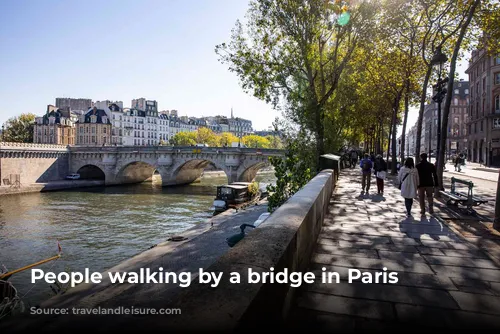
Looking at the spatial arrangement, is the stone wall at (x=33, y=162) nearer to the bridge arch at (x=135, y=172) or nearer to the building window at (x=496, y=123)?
the bridge arch at (x=135, y=172)

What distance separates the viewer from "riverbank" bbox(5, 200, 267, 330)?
31.9 ft

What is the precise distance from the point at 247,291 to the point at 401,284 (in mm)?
2827

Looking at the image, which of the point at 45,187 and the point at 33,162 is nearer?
the point at 45,187

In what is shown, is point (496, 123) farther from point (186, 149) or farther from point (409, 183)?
point (409, 183)

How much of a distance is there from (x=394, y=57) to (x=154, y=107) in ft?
304

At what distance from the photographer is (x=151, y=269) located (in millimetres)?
12625

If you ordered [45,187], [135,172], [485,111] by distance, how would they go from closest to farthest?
[485,111] → [45,187] → [135,172]

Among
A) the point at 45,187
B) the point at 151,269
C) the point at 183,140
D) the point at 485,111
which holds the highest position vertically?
the point at 485,111

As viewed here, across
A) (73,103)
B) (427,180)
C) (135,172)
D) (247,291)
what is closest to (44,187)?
(135,172)

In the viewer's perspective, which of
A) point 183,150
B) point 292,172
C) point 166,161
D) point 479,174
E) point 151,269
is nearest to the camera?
point 151,269

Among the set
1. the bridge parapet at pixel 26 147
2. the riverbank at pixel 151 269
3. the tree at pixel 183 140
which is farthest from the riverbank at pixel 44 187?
the tree at pixel 183 140

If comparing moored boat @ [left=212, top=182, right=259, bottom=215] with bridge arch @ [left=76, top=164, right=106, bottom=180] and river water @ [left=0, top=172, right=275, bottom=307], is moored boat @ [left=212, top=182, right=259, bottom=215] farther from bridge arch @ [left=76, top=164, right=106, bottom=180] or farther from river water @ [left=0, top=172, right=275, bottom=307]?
bridge arch @ [left=76, top=164, right=106, bottom=180]

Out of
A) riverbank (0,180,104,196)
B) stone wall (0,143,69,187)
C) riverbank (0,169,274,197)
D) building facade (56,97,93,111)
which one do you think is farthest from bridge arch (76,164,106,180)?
building facade (56,97,93,111)

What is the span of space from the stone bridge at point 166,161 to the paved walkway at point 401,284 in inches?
1648
